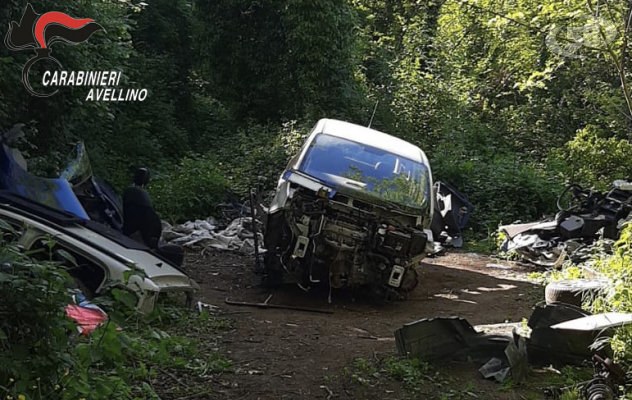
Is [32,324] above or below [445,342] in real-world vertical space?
above

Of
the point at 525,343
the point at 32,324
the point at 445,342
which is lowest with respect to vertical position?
the point at 445,342

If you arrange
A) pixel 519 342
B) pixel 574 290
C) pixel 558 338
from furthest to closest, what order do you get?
pixel 574 290
pixel 558 338
pixel 519 342

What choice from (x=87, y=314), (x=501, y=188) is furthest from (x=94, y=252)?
(x=501, y=188)

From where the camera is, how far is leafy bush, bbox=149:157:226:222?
552 inches

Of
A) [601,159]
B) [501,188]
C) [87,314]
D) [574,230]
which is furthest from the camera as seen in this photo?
[601,159]

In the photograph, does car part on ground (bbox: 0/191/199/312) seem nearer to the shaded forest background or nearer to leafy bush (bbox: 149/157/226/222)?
the shaded forest background

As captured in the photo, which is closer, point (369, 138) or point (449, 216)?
point (369, 138)

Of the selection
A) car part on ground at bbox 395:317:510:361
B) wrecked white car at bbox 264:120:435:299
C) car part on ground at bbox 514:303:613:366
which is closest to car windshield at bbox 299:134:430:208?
wrecked white car at bbox 264:120:435:299

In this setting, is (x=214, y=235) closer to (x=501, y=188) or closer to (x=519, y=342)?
(x=501, y=188)

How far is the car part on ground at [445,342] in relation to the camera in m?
6.02

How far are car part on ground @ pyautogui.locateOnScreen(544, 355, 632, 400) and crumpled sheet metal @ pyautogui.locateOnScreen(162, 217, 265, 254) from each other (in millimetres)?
6618

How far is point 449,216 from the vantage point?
47.5ft

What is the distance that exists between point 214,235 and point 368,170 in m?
4.07

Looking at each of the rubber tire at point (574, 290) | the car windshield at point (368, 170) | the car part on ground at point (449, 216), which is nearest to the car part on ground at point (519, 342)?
the rubber tire at point (574, 290)
